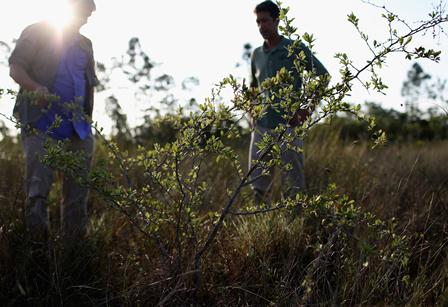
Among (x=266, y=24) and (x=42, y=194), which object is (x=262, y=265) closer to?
(x=42, y=194)

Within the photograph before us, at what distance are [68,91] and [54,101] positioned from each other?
15 cm

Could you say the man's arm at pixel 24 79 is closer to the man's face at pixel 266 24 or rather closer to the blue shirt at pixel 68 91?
the blue shirt at pixel 68 91

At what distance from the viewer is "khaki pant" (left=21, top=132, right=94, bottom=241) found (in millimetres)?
3359

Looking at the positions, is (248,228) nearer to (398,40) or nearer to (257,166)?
(257,166)

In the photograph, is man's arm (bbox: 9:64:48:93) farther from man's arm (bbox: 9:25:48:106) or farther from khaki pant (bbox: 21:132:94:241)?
khaki pant (bbox: 21:132:94:241)

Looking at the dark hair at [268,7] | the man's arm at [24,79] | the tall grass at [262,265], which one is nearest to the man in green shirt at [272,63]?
the dark hair at [268,7]

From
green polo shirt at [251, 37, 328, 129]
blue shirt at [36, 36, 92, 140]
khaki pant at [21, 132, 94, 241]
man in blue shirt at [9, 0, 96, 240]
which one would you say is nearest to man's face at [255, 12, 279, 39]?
green polo shirt at [251, 37, 328, 129]

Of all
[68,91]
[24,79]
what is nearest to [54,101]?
[68,91]

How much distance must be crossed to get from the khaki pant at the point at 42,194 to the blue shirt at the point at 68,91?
108 millimetres

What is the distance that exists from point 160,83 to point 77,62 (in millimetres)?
2621

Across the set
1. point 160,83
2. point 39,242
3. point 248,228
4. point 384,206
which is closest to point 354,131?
point 160,83

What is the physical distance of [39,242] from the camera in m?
2.96

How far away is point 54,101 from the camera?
3.57 m

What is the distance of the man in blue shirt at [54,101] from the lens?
3.39 meters
